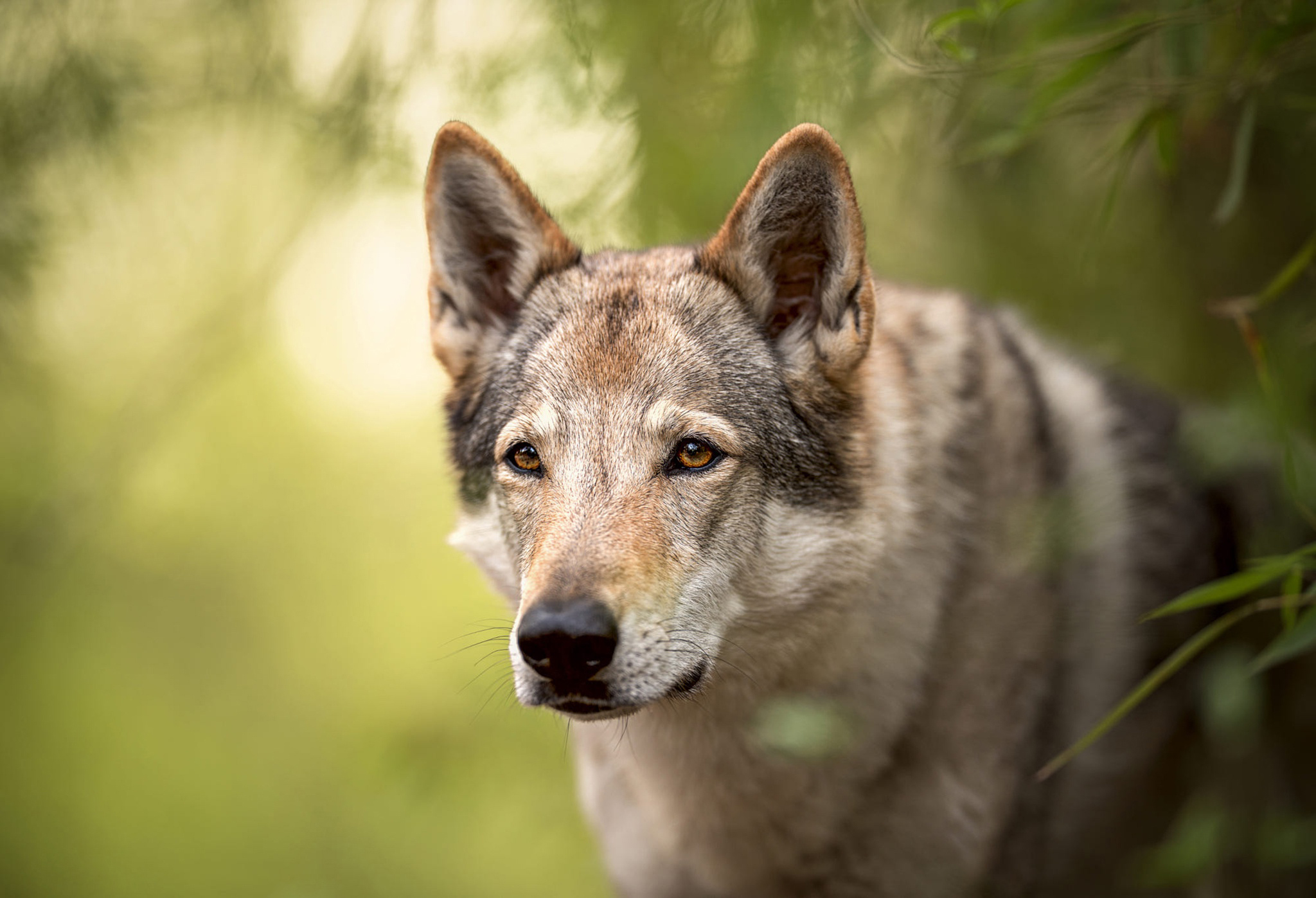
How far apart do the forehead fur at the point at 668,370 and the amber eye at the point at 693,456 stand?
89 mm

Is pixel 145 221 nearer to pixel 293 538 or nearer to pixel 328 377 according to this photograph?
pixel 328 377

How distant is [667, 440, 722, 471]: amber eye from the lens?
227cm

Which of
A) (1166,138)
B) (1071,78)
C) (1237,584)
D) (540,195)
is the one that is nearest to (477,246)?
(540,195)

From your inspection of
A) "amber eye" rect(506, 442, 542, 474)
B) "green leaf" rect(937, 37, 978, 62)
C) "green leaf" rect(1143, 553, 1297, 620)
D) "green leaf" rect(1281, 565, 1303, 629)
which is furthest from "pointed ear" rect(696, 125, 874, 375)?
"green leaf" rect(1281, 565, 1303, 629)

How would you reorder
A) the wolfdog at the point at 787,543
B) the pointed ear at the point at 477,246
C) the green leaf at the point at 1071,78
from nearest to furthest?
the green leaf at the point at 1071,78, the wolfdog at the point at 787,543, the pointed ear at the point at 477,246

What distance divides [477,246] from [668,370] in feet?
2.72

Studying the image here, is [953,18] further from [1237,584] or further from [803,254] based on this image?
[1237,584]

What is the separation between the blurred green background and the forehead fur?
0.62m

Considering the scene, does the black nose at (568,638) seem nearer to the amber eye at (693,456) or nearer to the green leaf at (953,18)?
the amber eye at (693,456)

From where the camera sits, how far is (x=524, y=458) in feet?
7.83

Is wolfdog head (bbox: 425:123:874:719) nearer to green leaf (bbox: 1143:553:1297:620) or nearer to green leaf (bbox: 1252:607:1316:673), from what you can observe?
green leaf (bbox: 1143:553:1297:620)

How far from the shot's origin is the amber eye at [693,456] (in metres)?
2.27

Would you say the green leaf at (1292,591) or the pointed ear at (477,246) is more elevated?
the pointed ear at (477,246)

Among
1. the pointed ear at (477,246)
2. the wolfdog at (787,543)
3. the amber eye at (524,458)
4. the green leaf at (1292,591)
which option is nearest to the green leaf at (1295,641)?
the green leaf at (1292,591)
